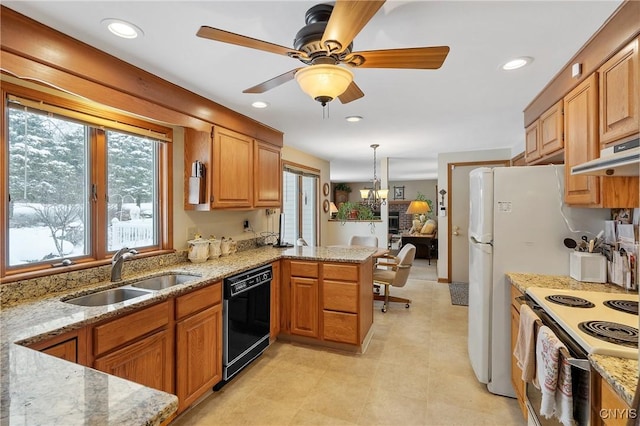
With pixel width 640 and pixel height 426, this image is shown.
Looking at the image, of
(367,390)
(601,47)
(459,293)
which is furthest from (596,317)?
(459,293)

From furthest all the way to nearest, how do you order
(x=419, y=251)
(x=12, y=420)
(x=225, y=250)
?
(x=419, y=251), (x=225, y=250), (x=12, y=420)

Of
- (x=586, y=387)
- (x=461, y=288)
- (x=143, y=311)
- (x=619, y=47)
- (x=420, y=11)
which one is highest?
(x=420, y=11)

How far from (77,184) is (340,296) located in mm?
2246

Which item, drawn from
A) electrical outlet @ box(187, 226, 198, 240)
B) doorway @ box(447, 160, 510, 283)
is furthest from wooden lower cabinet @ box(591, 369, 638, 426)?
doorway @ box(447, 160, 510, 283)

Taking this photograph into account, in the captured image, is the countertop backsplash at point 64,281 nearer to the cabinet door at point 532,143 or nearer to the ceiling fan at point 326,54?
the ceiling fan at point 326,54

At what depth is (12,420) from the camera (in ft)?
2.35

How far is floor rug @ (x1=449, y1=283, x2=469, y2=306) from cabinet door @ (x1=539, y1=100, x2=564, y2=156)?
2584 mm

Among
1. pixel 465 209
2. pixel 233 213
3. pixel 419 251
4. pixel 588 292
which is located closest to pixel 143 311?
pixel 233 213

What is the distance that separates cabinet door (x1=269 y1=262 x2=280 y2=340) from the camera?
3.03 m

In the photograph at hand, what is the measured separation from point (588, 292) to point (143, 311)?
254 cm

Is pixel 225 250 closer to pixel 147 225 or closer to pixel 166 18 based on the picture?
pixel 147 225

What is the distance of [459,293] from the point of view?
485cm

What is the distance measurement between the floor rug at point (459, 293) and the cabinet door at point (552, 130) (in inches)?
102

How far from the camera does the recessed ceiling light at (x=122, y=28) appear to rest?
5.17 feet
